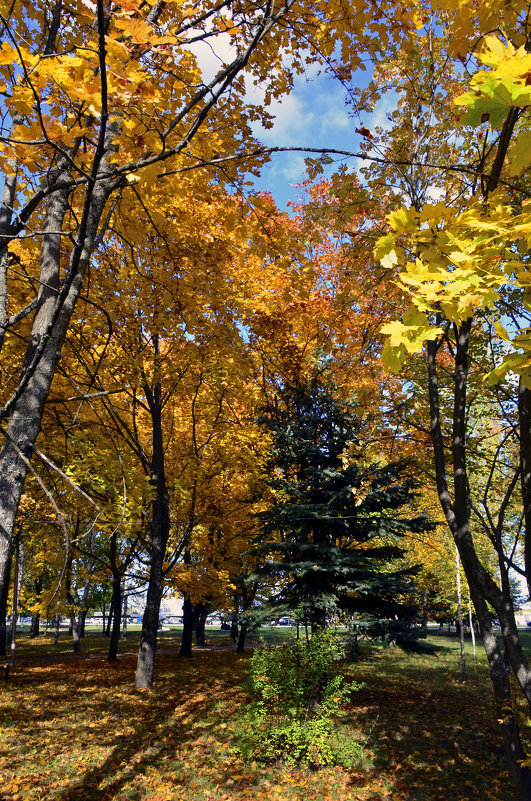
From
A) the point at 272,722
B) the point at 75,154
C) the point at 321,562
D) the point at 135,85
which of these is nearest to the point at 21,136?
the point at 75,154

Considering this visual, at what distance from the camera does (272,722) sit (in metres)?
5.94

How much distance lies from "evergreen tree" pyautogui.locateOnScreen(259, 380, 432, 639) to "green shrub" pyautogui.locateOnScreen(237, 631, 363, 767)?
2691mm

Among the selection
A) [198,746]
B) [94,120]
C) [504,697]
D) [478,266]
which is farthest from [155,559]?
[478,266]

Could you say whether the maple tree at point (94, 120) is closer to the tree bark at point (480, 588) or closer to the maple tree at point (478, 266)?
the maple tree at point (478, 266)

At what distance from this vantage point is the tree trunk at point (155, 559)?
9117 millimetres

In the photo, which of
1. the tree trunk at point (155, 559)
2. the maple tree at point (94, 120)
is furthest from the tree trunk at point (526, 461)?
the tree trunk at point (155, 559)

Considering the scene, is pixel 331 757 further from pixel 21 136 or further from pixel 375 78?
pixel 375 78

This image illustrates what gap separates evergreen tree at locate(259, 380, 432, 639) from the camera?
9156mm

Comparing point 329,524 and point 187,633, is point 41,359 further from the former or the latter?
point 187,633

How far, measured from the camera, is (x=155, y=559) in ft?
30.9

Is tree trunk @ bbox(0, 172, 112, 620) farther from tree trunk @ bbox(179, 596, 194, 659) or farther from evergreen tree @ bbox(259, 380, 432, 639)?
tree trunk @ bbox(179, 596, 194, 659)

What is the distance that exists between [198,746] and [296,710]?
163 cm

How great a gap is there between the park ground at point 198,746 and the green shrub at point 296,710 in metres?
0.22

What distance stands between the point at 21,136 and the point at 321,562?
8856 mm
